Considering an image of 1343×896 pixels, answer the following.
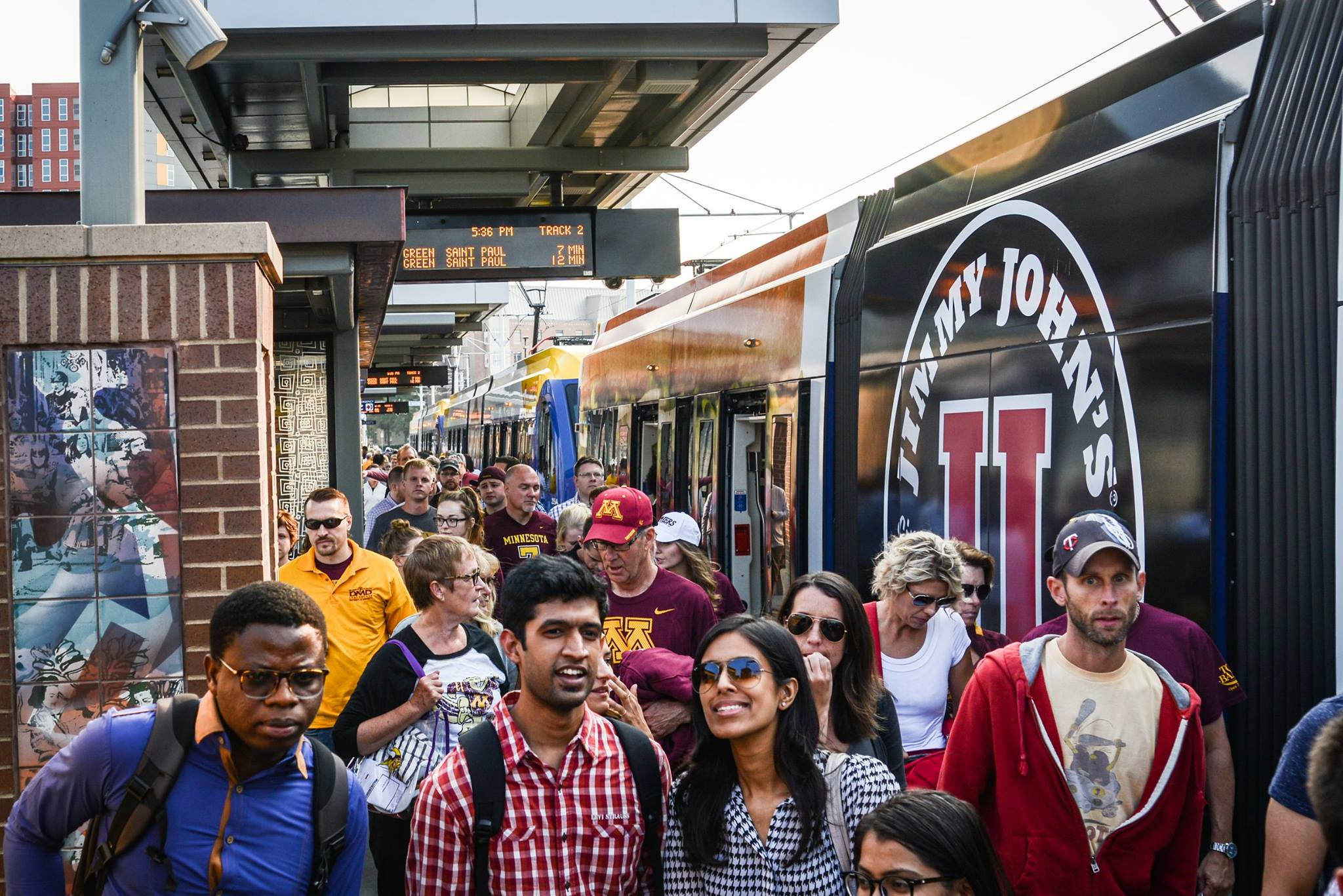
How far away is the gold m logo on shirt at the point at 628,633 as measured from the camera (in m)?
5.12

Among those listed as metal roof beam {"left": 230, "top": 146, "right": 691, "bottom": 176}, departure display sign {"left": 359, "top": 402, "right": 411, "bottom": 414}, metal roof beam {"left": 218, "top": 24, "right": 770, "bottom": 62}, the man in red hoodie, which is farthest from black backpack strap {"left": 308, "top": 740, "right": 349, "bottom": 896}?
departure display sign {"left": 359, "top": 402, "right": 411, "bottom": 414}

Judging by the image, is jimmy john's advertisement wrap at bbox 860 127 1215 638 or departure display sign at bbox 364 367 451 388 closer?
jimmy john's advertisement wrap at bbox 860 127 1215 638

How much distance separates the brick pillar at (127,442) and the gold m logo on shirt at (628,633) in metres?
1.48

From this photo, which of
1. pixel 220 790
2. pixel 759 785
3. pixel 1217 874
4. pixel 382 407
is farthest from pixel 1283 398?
pixel 382 407

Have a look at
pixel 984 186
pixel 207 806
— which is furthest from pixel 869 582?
pixel 207 806

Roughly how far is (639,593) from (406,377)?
31671 millimetres

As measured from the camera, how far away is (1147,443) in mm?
4766

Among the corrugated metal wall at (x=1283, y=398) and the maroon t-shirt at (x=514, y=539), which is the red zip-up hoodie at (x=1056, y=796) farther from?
the maroon t-shirt at (x=514, y=539)

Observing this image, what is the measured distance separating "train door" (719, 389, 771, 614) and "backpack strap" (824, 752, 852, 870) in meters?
7.14

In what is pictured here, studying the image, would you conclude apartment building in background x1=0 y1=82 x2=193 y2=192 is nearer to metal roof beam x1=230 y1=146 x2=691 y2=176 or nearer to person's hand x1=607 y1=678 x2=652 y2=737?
metal roof beam x1=230 y1=146 x2=691 y2=176

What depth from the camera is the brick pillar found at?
3.92 meters

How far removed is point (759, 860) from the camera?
289 cm

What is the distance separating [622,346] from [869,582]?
858cm

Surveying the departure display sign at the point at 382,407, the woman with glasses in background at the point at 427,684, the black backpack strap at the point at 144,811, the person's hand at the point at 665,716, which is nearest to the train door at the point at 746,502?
the woman with glasses in background at the point at 427,684
